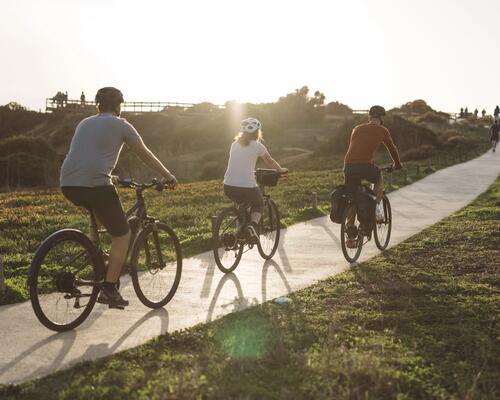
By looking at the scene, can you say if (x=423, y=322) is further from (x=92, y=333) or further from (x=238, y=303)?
(x=92, y=333)

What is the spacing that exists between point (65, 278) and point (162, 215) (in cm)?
1014

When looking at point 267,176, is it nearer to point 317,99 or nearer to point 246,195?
point 246,195

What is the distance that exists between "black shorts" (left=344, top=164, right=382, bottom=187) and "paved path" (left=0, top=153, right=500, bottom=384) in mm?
1199

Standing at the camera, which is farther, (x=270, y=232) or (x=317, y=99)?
(x=317, y=99)

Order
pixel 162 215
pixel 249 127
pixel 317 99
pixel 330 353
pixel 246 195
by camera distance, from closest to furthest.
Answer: pixel 330 353
pixel 249 127
pixel 246 195
pixel 162 215
pixel 317 99

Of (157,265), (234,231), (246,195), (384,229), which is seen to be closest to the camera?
(157,265)

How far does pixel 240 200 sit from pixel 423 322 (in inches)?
126

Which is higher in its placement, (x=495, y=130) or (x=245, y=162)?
(x=245, y=162)

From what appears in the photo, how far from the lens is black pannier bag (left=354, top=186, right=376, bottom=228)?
9.38 meters

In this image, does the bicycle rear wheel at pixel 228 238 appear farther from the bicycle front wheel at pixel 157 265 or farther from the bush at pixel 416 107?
the bush at pixel 416 107

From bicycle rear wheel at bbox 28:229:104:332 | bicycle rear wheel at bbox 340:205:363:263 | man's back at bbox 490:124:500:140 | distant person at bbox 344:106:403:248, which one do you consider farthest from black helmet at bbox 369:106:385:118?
man's back at bbox 490:124:500:140

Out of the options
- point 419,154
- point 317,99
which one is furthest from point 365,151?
point 317,99

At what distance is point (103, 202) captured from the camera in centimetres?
600

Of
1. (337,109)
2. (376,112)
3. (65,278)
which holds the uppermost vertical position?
(376,112)
